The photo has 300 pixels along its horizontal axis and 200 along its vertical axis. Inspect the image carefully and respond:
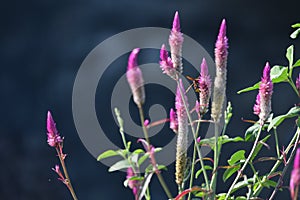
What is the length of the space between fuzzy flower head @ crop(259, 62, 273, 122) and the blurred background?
1.71m

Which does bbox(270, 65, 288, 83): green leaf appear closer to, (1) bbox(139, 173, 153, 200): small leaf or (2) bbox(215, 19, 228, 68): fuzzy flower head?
(2) bbox(215, 19, 228, 68): fuzzy flower head

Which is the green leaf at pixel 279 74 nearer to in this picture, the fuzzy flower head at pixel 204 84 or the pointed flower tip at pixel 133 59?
the fuzzy flower head at pixel 204 84

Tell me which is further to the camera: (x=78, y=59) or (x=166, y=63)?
(x=78, y=59)

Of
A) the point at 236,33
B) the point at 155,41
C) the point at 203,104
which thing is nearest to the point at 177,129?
the point at 203,104

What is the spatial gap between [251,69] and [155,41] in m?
0.48

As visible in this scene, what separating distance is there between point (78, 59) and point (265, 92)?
1.92 m

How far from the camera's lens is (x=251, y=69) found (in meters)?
2.53

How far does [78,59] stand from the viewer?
Answer: 2568 mm

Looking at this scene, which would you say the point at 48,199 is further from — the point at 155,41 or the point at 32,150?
the point at 155,41

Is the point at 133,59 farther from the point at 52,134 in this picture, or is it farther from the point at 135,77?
the point at 52,134

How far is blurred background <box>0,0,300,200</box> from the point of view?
2.46m

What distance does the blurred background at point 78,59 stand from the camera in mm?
2455

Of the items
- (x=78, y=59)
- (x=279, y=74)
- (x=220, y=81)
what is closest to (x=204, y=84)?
(x=220, y=81)

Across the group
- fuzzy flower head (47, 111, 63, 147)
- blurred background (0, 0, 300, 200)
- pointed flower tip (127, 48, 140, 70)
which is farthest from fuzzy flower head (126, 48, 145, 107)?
blurred background (0, 0, 300, 200)
